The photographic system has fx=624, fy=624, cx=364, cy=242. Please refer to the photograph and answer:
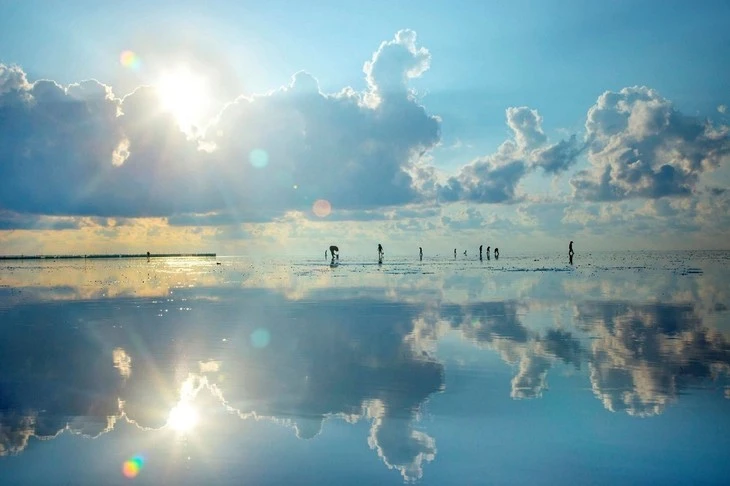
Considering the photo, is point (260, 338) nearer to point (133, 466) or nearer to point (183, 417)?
point (183, 417)

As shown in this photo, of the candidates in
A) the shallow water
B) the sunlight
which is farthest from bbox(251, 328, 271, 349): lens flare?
the sunlight

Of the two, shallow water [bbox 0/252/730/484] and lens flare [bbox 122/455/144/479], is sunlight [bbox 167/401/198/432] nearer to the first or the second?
shallow water [bbox 0/252/730/484]

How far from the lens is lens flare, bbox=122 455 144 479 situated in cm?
1125

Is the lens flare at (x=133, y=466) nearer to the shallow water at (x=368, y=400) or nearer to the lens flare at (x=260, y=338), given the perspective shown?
the shallow water at (x=368, y=400)

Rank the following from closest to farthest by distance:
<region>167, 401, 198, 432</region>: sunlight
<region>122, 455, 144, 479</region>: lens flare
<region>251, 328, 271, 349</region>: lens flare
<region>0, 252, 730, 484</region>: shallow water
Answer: <region>122, 455, 144, 479</region>: lens flare, <region>0, 252, 730, 484</region>: shallow water, <region>167, 401, 198, 432</region>: sunlight, <region>251, 328, 271, 349</region>: lens flare

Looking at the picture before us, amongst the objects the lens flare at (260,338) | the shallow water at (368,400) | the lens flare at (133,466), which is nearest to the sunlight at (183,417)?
the shallow water at (368,400)

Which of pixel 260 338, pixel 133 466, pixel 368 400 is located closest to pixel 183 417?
pixel 133 466

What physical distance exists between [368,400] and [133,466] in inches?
254

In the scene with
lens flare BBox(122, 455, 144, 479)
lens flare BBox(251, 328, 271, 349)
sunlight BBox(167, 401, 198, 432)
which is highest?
lens flare BBox(251, 328, 271, 349)

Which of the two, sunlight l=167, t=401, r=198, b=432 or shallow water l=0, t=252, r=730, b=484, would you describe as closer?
shallow water l=0, t=252, r=730, b=484

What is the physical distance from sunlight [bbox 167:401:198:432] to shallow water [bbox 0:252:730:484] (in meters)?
0.07

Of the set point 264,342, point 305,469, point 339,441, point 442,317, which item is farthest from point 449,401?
point 442,317

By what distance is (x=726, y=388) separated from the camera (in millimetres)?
17094

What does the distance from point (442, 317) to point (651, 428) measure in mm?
20489
